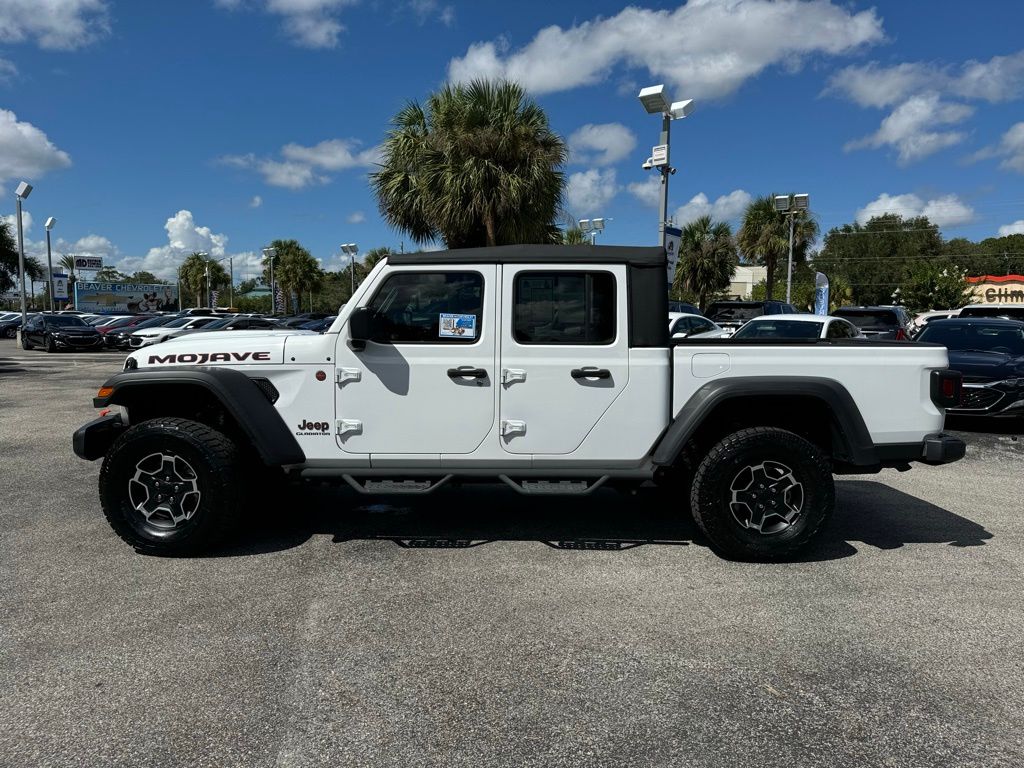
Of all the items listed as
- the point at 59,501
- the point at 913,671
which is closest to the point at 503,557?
the point at 913,671

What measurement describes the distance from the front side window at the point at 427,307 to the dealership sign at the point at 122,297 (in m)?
60.0

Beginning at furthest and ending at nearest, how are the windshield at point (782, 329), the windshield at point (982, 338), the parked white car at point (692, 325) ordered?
the parked white car at point (692, 325) → the windshield at point (782, 329) → the windshield at point (982, 338)

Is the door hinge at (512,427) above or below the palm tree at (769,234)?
below

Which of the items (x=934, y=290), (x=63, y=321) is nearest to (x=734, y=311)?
(x=63, y=321)

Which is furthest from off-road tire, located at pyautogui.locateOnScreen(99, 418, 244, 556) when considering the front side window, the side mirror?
the front side window

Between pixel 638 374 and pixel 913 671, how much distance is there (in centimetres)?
200

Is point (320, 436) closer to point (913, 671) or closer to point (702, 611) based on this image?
point (702, 611)

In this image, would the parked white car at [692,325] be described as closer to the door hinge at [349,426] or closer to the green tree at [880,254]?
the door hinge at [349,426]

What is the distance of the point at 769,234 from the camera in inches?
1457

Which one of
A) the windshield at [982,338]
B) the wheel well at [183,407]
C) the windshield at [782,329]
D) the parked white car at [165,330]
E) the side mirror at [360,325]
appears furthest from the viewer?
the parked white car at [165,330]

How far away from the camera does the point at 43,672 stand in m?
3.02

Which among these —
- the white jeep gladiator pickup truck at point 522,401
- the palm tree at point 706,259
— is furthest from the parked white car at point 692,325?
the palm tree at point 706,259

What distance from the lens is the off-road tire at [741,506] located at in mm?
4203

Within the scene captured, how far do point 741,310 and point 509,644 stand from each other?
65.1 ft
